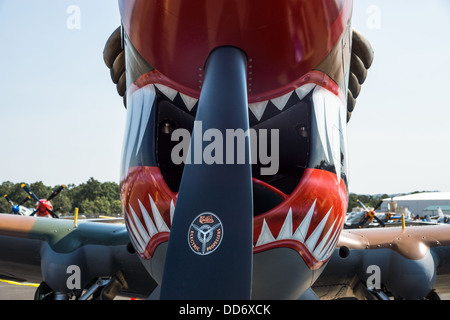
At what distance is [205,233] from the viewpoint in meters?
1.96

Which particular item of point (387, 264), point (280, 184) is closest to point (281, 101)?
point (280, 184)

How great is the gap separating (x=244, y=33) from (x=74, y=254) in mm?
3344

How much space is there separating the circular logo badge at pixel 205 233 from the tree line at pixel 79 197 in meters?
70.7

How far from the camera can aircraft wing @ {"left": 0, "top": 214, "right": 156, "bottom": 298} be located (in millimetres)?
4449

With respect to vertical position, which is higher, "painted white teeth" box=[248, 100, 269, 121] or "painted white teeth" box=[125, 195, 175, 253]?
"painted white teeth" box=[248, 100, 269, 121]

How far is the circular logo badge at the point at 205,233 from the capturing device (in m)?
1.93

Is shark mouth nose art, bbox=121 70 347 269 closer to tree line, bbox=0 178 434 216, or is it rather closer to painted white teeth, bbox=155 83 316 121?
painted white teeth, bbox=155 83 316 121

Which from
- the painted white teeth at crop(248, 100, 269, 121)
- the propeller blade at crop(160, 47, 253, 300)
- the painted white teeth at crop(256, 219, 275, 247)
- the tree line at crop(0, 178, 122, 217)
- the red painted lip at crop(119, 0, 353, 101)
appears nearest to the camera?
the propeller blade at crop(160, 47, 253, 300)

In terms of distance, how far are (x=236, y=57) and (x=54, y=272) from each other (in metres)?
3.39

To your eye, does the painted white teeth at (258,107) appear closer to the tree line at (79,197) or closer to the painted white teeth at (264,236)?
the painted white teeth at (264,236)

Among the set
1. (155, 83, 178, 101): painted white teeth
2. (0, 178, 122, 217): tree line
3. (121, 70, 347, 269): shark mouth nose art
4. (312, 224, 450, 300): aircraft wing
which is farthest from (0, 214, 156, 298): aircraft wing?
(0, 178, 122, 217): tree line

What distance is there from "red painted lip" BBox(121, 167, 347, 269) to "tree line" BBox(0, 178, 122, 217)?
69.7m
